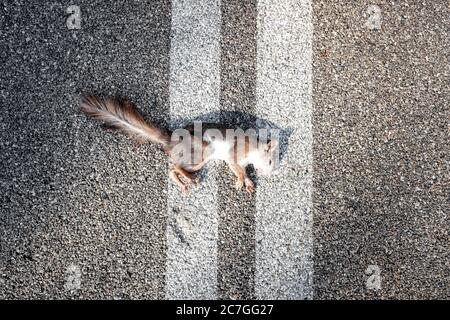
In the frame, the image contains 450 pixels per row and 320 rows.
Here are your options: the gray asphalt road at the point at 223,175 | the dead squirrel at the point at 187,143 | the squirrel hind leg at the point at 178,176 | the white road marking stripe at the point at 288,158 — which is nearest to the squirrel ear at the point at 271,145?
the dead squirrel at the point at 187,143

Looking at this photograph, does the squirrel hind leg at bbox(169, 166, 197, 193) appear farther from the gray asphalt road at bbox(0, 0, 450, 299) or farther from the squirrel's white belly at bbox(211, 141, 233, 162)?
the squirrel's white belly at bbox(211, 141, 233, 162)

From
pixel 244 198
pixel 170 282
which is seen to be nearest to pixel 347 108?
pixel 244 198

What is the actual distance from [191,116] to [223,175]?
1.46 feet

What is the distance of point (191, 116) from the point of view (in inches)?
132

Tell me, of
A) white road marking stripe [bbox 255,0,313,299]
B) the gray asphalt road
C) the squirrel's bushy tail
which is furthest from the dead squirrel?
white road marking stripe [bbox 255,0,313,299]

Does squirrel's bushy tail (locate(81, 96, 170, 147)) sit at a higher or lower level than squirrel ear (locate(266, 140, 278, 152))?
higher

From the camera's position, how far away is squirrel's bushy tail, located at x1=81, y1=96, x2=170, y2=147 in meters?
3.22

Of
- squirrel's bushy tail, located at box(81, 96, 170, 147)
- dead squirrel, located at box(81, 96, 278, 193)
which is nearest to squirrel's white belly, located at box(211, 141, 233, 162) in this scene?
dead squirrel, located at box(81, 96, 278, 193)

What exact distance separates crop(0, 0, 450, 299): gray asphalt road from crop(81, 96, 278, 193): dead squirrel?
0.35ft

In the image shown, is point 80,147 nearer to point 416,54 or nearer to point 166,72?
point 166,72

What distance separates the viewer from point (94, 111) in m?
3.24

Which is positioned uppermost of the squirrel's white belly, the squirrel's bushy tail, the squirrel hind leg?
the squirrel's bushy tail

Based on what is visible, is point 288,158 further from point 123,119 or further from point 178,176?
point 123,119

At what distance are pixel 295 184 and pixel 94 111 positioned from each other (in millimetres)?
1397
